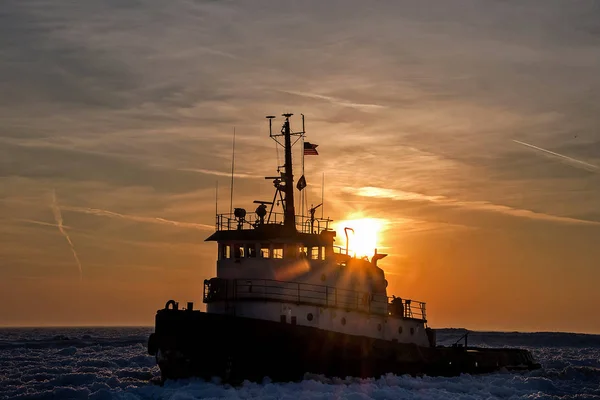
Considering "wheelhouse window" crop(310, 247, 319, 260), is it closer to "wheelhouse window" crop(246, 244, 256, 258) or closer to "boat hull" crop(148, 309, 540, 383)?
"wheelhouse window" crop(246, 244, 256, 258)

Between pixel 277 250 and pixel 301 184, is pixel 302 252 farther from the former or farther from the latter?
pixel 301 184

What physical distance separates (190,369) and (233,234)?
6105 mm

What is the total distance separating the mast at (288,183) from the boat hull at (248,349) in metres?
5.49

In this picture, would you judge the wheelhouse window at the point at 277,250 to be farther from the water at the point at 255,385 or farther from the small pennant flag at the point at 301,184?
the water at the point at 255,385

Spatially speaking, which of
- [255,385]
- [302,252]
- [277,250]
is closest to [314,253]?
[302,252]

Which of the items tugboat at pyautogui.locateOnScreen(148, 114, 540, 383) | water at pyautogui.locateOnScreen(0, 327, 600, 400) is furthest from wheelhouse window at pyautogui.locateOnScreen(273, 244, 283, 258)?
water at pyautogui.locateOnScreen(0, 327, 600, 400)

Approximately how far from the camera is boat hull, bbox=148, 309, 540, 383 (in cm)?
3234

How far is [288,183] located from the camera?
37.4 meters

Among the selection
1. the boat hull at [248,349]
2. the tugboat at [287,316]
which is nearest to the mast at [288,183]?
the tugboat at [287,316]

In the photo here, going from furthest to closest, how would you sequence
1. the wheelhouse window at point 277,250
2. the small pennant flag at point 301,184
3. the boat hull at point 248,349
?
the small pennant flag at point 301,184 < the wheelhouse window at point 277,250 < the boat hull at point 248,349

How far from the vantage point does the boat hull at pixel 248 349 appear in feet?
106

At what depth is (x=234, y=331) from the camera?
106 ft

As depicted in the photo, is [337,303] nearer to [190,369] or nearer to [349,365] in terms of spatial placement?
[349,365]

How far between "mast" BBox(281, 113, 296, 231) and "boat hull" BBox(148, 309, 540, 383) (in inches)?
216
